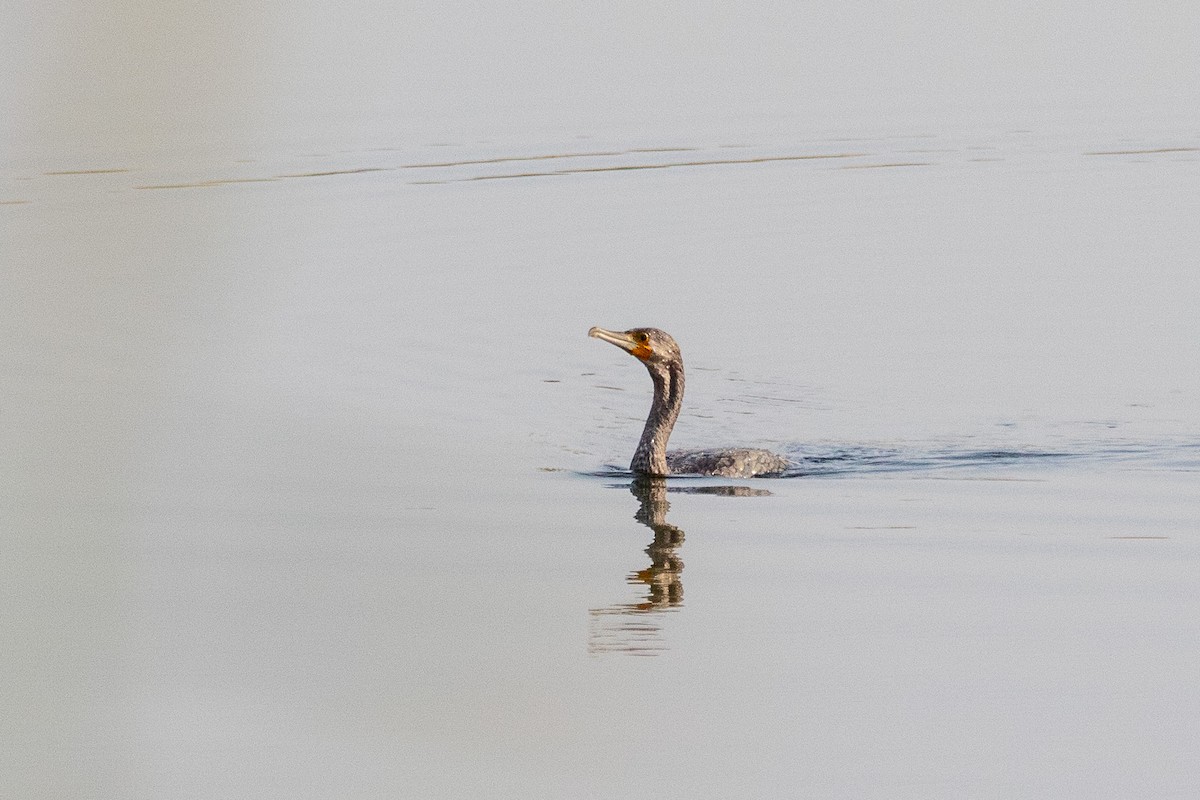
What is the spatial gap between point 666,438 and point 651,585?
12.1 feet

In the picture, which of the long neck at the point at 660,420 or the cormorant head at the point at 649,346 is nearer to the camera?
the long neck at the point at 660,420

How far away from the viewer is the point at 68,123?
102 centimetres

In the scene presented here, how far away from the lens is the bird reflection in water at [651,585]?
4732 millimetres

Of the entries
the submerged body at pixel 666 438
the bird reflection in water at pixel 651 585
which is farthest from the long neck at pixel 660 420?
the bird reflection in water at pixel 651 585

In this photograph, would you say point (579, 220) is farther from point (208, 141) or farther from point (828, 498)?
point (208, 141)

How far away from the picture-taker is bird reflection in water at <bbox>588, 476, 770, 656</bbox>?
473 centimetres

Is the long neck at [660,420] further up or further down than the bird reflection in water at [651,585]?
further up

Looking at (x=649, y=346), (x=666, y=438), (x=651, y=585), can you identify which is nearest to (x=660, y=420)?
(x=666, y=438)

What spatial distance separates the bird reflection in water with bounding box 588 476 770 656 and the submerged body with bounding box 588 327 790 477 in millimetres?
239

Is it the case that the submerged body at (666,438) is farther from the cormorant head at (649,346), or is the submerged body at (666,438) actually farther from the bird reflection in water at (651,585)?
the bird reflection in water at (651,585)

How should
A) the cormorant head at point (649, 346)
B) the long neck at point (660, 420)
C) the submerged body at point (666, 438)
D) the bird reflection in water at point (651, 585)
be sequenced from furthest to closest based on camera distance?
1. the cormorant head at point (649, 346)
2. the long neck at point (660, 420)
3. the submerged body at point (666, 438)
4. the bird reflection in water at point (651, 585)

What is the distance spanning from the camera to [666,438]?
985cm

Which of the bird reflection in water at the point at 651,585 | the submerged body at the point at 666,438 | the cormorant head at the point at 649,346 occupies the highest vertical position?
the cormorant head at the point at 649,346

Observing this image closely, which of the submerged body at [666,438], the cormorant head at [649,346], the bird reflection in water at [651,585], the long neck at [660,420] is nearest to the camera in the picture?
the bird reflection in water at [651,585]
